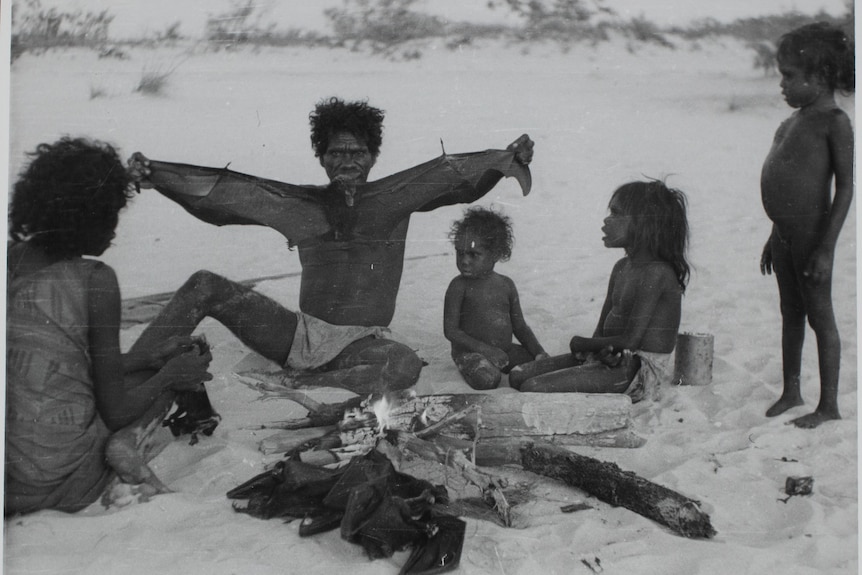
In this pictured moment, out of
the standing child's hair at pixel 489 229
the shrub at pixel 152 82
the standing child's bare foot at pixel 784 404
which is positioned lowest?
the standing child's bare foot at pixel 784 404

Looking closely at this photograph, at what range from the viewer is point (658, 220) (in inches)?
160

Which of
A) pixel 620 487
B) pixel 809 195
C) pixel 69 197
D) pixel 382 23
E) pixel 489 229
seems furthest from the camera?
pixel 382 23

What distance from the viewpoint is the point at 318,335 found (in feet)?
13.3

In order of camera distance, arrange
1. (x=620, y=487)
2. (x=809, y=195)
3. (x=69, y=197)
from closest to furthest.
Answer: (x=620, y=487) < (x=69, y=197) < (x=809, y=195)

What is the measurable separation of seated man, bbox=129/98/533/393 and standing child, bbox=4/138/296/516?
405 mm

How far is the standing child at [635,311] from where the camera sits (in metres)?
→ 3.99

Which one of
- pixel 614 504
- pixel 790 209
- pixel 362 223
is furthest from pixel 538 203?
pixel 614 504

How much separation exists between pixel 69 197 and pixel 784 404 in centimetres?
329

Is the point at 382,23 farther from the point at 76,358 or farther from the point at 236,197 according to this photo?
the point at 76,358

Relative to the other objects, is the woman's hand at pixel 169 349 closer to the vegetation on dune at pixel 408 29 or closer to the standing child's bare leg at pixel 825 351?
the vegetation on dune at pixel 408 29

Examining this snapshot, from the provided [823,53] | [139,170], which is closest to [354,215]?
[139,170]

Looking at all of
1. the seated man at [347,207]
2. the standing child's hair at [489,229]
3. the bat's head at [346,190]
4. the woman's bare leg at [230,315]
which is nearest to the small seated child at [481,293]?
the standing child's hair at [489,229]

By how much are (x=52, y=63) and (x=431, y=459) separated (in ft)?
8.17

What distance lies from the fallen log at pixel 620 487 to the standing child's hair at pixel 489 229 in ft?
2.99
